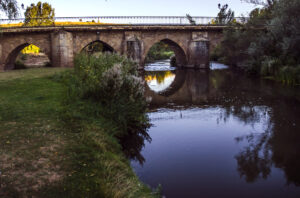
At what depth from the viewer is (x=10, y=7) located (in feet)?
37.3

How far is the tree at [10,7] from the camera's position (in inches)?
438

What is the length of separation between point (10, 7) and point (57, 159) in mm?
9009

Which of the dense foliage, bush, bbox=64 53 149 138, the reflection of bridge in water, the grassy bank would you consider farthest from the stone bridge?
the grassy bank

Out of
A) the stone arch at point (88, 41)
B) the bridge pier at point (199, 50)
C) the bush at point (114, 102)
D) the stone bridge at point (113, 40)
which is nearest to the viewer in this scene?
the bush at point (114, 102)

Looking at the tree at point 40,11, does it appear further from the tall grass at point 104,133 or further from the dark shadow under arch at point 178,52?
the tall grass at point 104,133

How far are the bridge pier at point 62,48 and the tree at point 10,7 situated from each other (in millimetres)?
17896

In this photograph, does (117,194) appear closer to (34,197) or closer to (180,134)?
(34,197)

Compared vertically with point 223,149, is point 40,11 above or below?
above

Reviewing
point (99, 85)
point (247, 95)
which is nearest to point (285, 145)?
point (99, 85)

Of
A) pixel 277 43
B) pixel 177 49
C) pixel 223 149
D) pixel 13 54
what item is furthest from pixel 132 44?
pixel 223 149

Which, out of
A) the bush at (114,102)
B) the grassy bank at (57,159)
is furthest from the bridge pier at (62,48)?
the grassy bank at (57,159)

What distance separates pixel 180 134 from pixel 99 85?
305 cm

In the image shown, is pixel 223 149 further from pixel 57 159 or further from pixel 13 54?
pixel 13 54

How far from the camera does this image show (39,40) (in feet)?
99.2
